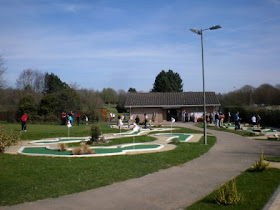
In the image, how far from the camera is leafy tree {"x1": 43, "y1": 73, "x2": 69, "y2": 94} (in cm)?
6569

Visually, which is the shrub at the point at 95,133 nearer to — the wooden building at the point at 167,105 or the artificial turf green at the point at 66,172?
the artificial turf green at the point at 66,172

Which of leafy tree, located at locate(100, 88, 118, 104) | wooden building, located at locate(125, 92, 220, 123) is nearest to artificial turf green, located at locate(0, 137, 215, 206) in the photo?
wooden building, located at locate(125, 92, 220, 123)

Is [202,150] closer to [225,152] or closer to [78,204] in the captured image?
[225,152]

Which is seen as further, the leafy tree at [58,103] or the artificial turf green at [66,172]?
the leafy tree at [58,103]

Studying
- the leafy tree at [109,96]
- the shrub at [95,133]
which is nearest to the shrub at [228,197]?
the shrub at [95,133]

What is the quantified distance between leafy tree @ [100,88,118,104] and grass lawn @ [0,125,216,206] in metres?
74.5

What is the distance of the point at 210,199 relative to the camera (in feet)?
23.4

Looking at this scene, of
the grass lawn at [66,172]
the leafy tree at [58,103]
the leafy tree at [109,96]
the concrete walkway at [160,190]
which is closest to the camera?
the concrete walkway at [160,190]

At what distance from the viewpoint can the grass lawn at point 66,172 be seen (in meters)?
7.83

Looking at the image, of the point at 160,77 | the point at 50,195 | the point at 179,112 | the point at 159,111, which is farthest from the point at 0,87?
the point at 160,77

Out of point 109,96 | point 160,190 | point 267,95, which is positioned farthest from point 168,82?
point 160,190

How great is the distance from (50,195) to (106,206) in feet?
5.35

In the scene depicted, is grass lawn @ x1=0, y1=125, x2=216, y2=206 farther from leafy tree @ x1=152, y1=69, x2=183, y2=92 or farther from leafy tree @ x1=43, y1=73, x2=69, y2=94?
leafy tree @ x1=152, y1=69, x2=183, y2=92

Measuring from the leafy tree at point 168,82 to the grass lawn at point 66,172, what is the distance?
60.4 m
